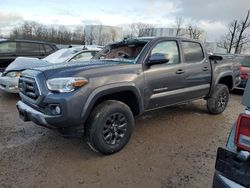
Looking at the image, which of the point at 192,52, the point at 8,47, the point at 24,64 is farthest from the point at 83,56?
the point at 192,52

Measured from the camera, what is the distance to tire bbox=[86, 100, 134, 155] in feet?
11.1

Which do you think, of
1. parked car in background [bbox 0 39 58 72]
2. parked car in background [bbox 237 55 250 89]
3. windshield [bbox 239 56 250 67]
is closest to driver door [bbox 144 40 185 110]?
parked car in background [bbox 237 55 250 89]

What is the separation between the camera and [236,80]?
20.2 feet

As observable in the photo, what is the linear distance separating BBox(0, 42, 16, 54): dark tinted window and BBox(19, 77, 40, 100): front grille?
18.9 ft

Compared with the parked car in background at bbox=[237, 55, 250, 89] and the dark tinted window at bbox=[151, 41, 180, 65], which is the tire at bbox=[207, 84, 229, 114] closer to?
the dark tinted window at bbox=[151, 41, 180, 65]

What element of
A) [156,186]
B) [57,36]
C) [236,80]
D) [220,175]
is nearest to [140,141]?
[156,186]

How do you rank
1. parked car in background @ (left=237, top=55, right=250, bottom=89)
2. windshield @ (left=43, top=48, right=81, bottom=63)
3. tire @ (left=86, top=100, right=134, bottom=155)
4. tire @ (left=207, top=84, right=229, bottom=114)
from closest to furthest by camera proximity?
tire @ (left=86, top=100, right=134, bottom=155)
tire @ (left=207, top=84, right=229, bottom=114)
windshield @ (left=43, top=48, right=81, bottom=63)
parked car in background @ (left=237, top=55, right=250, bottom=89)

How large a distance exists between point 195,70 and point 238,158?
10.8 feet

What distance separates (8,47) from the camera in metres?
8.94

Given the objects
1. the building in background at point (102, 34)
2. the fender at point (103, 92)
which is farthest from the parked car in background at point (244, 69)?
the building in background at point (102, 34)

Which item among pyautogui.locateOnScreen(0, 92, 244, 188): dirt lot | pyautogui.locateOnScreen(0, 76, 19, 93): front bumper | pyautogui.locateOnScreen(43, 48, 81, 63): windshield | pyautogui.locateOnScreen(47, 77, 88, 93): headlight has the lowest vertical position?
pyautogui.locateOnScreen(0, 92, 244, 188): dirt lot

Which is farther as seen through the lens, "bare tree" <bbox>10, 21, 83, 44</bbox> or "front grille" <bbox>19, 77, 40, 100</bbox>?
"bare tree" <bbox>10, 21, 83, 44</bbox>

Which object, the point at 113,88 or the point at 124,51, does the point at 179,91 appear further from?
the point at 113,88

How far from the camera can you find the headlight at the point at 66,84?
3.16 m
